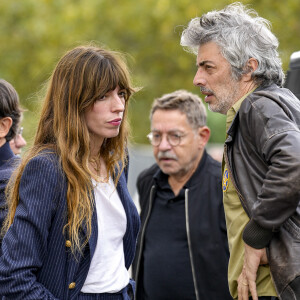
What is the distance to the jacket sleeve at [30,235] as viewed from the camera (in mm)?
3014

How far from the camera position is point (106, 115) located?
3307 millimetres

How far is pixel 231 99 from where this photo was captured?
135 inches

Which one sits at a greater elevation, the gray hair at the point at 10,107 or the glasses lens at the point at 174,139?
the gray hair at the point at 10,107

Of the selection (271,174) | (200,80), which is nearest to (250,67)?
(200,80)

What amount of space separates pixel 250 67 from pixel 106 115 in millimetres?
754

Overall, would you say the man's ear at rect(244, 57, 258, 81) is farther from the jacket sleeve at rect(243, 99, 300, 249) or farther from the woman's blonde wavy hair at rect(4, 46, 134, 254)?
the woman's blonde wavy hair at rect(4, 46, 134, 254)

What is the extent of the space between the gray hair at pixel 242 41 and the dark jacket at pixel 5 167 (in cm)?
130

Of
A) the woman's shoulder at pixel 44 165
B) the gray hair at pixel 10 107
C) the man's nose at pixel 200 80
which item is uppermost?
the man's nose at pixel 200 80

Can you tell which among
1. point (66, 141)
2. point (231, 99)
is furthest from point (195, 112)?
point (66, 141)

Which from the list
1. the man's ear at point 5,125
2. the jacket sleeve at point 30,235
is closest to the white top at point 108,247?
the jacket sleeve at point 30,235

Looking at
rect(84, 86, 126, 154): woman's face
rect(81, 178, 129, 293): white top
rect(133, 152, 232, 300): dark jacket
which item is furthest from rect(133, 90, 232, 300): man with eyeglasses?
rect(84, 86, 126, 154): woman's face

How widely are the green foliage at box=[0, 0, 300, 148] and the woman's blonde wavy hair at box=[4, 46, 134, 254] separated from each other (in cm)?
1194

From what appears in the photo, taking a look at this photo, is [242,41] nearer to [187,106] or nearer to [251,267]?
[251,267]

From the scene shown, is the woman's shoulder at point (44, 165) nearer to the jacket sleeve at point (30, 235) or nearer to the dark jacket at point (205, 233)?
the jacket sleeve at point (30, 235)
